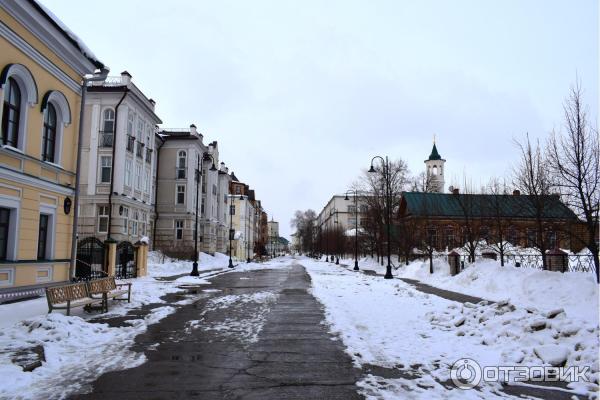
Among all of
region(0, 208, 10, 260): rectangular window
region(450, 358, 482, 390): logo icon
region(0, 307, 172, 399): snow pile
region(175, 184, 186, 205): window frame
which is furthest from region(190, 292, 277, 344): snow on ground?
region(175, 184, 186, 205): window frame

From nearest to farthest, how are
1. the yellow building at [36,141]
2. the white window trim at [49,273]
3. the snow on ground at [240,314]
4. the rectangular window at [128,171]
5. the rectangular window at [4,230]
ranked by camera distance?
the snow on ground at [240,314] → the yellow building at [36,141] → the rectangular window at [4,230] → the white window trim at [49,273] → the rectangular window at [128,171]

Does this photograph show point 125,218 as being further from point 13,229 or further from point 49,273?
point 13,229

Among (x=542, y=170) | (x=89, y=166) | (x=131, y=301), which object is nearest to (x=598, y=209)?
(x=542, y=170)

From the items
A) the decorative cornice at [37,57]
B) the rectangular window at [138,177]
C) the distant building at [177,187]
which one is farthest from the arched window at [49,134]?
the distant building at [177,187]

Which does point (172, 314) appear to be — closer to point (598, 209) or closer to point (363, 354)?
point (363, 354)

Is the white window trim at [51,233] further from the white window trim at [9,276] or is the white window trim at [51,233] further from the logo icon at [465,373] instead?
the logo icon at [465,373]

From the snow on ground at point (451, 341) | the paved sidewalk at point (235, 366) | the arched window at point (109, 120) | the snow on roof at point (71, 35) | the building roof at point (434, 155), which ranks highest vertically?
the building roof at point (434, 155)

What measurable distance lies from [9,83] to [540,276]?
1843cm

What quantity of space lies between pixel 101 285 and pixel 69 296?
77.4 inches

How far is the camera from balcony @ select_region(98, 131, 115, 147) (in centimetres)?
3344

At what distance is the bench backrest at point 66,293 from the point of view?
10133mm

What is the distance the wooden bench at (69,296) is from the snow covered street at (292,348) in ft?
1.62

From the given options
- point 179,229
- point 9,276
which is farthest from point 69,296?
point 179,229

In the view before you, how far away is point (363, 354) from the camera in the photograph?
794 cm
